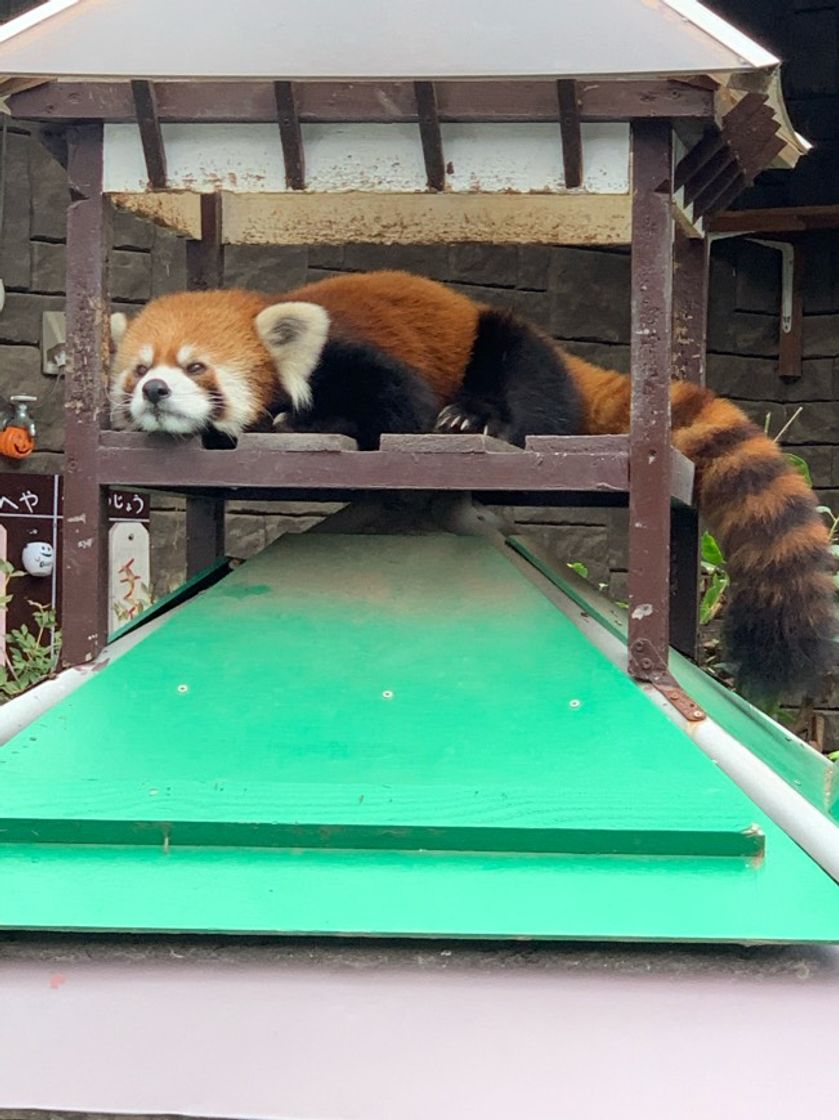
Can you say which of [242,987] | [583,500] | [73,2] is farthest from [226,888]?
[73,2]

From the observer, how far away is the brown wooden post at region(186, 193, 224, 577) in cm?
256

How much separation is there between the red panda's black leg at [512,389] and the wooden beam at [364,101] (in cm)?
64

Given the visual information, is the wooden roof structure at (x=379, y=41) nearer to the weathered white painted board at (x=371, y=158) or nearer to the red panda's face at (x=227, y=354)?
the weathered white painted board at (x=371, y=158)

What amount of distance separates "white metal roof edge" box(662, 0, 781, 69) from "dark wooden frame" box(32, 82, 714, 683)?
7cm

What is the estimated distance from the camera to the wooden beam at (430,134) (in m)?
1.70

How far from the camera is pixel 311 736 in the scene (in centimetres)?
159

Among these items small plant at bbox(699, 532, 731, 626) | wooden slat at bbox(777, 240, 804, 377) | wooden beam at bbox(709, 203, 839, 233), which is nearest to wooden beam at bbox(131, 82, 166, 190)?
small plant at bbox(699, 532, 731, 626)

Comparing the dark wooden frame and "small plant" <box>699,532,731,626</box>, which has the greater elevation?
the dark wooden frame

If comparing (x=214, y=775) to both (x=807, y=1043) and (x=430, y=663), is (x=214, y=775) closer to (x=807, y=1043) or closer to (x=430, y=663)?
(x=430, y=663)

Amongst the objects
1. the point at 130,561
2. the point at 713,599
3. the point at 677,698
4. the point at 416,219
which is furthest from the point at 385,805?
the point at 130,561

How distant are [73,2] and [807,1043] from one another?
1460 mm

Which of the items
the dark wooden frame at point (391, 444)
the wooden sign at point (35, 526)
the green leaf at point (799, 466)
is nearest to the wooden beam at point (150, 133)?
the dark wooden frame at point (391, 444)

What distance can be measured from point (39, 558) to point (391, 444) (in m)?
3.72

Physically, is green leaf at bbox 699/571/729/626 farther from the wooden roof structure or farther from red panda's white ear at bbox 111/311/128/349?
the wooden roof structure
